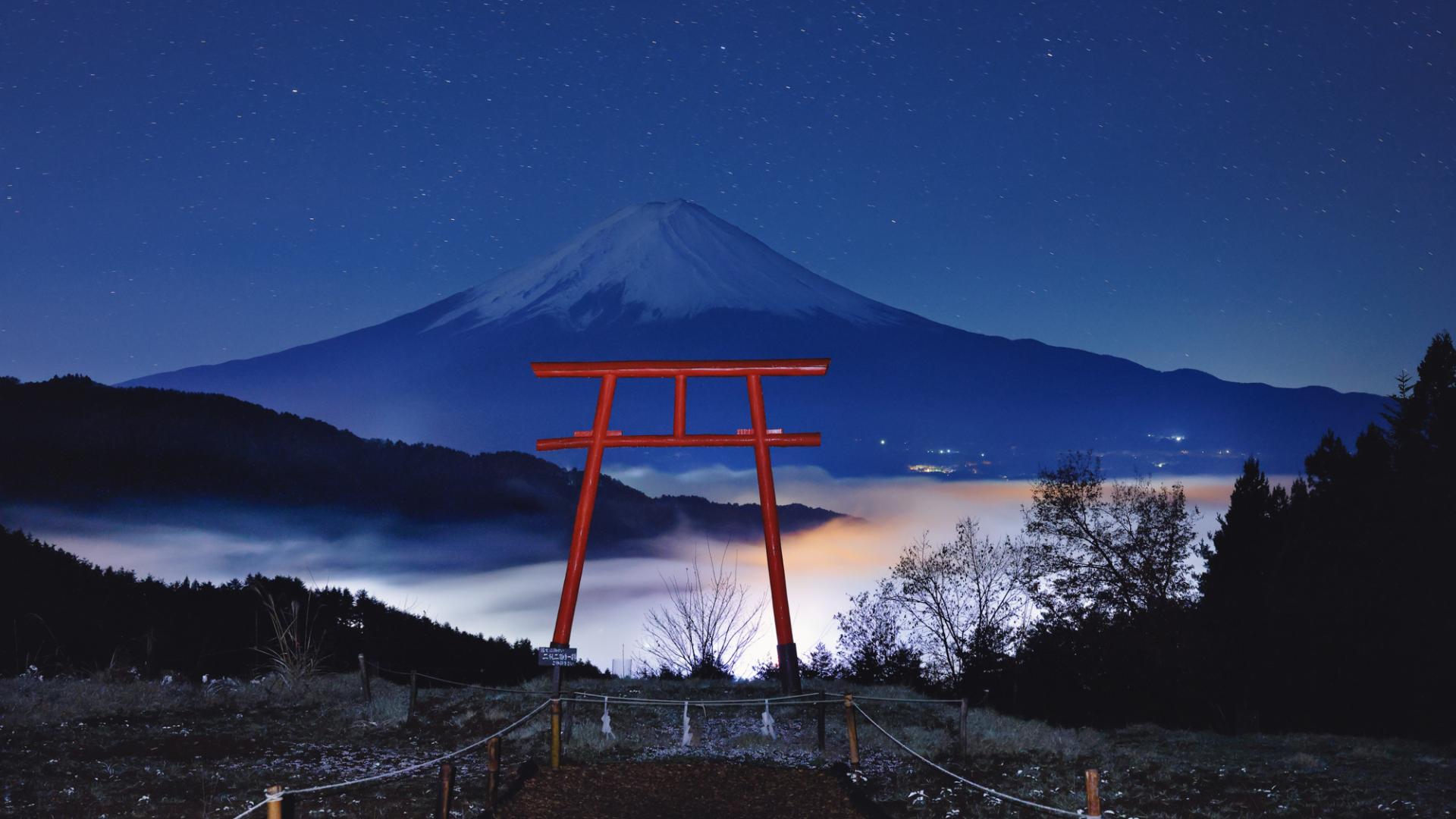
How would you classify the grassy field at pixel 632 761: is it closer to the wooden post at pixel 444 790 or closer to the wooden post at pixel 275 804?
the wooden post at pixel 444 790

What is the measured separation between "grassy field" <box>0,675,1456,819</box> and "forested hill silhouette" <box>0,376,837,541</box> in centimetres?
2347

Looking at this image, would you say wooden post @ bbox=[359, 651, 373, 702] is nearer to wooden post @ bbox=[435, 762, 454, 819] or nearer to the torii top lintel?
the torii top lintel

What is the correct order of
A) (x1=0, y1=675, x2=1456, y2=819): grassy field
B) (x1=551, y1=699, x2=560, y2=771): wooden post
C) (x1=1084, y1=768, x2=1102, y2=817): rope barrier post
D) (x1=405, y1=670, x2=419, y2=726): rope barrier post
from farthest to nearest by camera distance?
(x1=405, y1=670, x2=419, y2=726): rope barrier post < (x1=551, y1=699, x2=560, y2=771): wooden post < (x1=0, y1=675, x2=1456, y2=819): grassy field < (x1=1084, y1=768, x2=1102, y2=817): rope barrier post

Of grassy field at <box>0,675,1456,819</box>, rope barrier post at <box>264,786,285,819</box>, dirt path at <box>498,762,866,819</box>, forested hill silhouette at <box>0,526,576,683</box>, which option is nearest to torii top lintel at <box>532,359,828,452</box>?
grassy field at <box>0,675,1456,819</box>

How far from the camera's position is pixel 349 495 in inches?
1895

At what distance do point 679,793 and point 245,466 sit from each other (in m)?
39.7

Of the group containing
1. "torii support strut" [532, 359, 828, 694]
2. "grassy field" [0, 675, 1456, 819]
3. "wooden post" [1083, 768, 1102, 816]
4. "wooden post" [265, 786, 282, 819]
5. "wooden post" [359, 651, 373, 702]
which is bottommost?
"grassy field" [0, 675, 1456, 819]

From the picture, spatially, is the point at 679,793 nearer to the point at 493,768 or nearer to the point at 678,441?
the point at 493,768

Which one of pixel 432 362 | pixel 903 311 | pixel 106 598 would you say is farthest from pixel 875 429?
pixel 106 598

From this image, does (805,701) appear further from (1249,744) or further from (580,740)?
(1249,744)

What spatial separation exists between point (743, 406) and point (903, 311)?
67.3 feet

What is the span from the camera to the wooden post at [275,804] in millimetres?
5504

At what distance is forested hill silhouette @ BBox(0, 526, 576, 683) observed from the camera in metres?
19.5

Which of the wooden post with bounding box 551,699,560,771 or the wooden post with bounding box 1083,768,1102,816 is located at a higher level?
the wooden post with bounding box 1083,768,1102,816
